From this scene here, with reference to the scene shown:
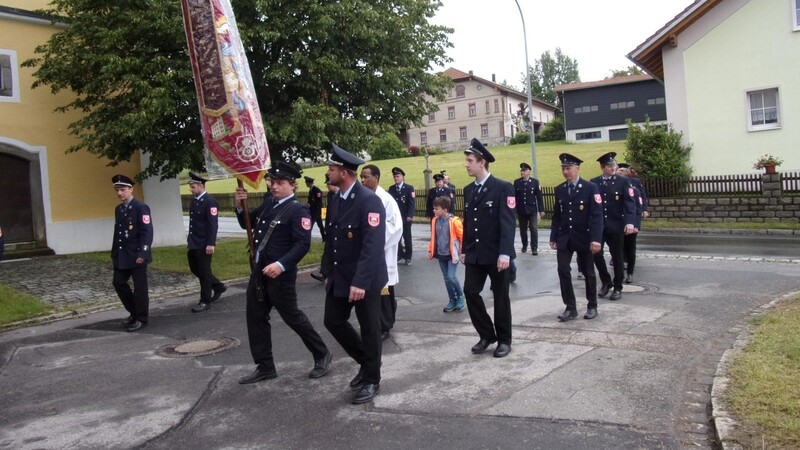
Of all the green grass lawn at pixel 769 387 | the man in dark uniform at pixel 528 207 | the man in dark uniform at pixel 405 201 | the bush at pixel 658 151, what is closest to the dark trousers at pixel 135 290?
the man in dark uniform at pixel 405 201

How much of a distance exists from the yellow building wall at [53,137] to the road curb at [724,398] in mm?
16338

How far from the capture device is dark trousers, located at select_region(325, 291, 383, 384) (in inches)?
215

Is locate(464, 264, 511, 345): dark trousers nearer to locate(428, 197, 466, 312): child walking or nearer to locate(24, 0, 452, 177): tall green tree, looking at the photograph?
locate(428, 197, 466, 312): child walking

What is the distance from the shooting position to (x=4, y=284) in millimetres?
12484

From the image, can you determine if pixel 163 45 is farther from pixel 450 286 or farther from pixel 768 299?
pixel 768 299

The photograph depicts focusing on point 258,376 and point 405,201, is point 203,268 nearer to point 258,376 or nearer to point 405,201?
point 258,376

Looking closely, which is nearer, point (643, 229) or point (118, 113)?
point (118, 113)

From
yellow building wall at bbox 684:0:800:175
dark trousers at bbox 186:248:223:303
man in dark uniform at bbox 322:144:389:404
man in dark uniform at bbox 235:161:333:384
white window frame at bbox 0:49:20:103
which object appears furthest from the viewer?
yellow building wall at bbox 684:0:800:175

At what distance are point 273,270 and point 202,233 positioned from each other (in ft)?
14.9

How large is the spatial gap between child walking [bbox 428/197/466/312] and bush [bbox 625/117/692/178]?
618 inches

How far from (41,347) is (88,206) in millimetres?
10969

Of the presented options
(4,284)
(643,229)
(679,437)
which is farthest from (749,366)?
(643,229)

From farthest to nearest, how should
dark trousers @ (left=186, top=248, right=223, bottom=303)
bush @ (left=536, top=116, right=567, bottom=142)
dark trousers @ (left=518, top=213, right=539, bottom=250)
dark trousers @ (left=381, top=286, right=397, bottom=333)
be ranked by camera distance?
bush @ (left=536, top=116, right=567, bottom=142)
dark trousers @ (left=518, top=213, right=539, bottom=250)
dark trousers @ (left=186, top=248, right=223, bottom=303)
dark trousers @ (left=381, top=286, right=397, bottom=333)

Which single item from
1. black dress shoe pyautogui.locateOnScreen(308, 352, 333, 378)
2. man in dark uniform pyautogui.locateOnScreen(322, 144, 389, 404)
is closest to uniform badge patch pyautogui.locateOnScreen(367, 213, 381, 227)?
man in dark uniform pyautogui.locateOnScreen(322, 144, 389, 404)
